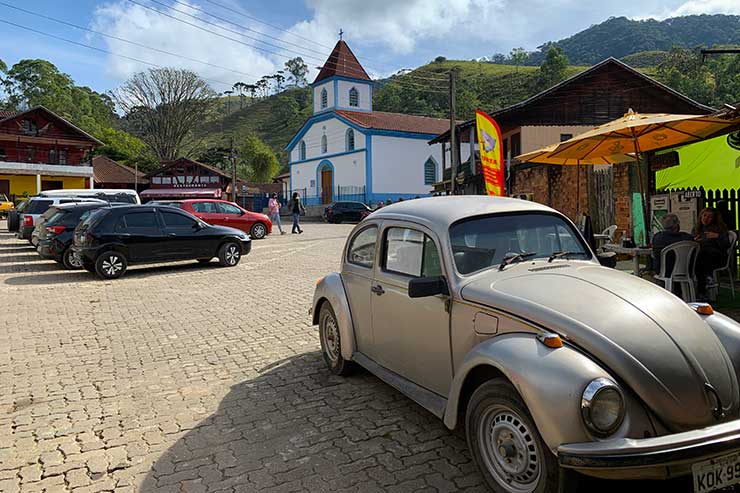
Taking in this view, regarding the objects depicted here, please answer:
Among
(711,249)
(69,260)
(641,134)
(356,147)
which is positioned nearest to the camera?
(711,249)

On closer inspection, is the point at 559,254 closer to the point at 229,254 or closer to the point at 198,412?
the point at 198,412

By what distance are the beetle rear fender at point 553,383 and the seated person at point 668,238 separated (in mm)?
5223

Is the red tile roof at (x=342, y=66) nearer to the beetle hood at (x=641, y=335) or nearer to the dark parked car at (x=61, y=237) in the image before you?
the dark parked car at (x=61, y=237)

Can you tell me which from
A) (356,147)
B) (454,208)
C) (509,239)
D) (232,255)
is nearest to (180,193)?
(356,147)

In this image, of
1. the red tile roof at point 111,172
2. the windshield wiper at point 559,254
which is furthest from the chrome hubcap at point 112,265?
the red tile roof at point 111,172

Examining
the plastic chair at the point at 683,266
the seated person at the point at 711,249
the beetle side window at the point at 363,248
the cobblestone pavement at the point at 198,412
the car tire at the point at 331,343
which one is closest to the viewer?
the cobblestone pavement at the point at 198,412

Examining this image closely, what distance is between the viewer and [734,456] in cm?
257

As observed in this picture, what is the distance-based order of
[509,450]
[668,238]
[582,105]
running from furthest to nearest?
[582,105]
[668,238]
[509,450]

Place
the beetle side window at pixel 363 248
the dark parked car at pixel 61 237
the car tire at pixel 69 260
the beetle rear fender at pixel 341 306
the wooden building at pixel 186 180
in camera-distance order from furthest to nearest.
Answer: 1. the wooden building at pixel 186 180
2. the car tire at pixel 69 260
3. the dark parked car at pixel 61 237
4. the beetle rear fender at pixel 341 306
5. the beetle side window at pixel 363 248

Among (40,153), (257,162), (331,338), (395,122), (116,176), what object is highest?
(395,122)

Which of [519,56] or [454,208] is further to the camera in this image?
[519,56]

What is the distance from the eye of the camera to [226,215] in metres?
19.9

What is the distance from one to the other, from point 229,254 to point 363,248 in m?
9.62

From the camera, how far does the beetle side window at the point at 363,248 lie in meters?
4.72
